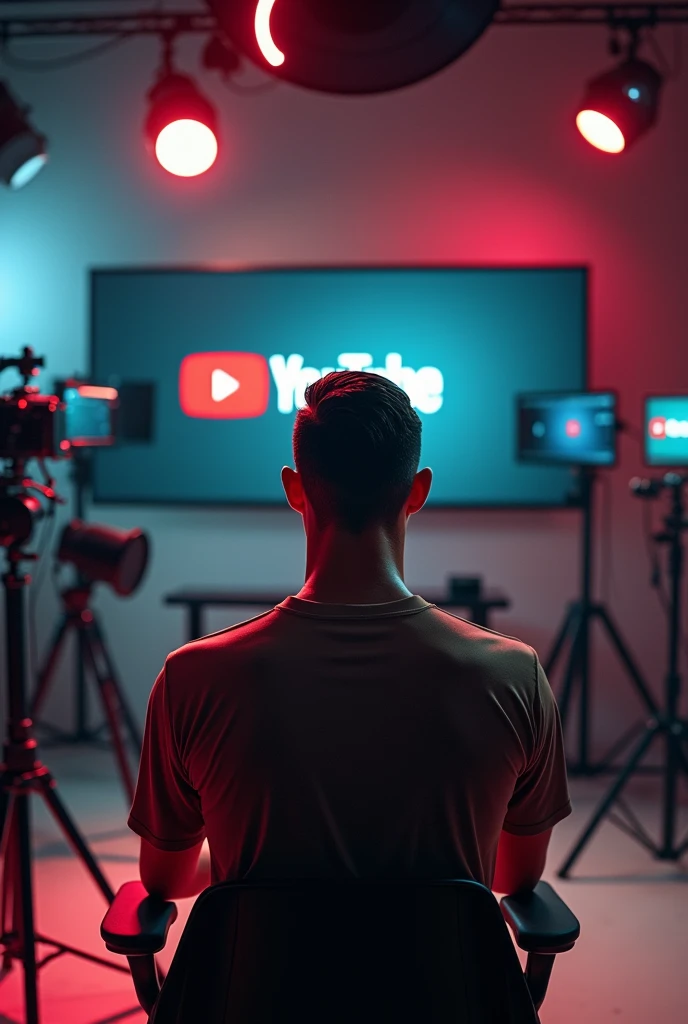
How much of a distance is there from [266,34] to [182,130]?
2.73 metres

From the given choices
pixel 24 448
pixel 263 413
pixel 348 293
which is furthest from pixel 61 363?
pixel 24 448

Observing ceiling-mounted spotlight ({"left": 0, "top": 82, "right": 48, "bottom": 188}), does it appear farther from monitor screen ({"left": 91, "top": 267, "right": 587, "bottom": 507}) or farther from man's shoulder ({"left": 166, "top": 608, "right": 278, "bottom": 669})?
man's shoulder ({"left": 166, "top": 608, "right": 278, "bottom": 669})

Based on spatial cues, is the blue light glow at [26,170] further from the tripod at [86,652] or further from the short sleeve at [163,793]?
the short sleeve at [163,793]

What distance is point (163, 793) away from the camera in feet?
3.74

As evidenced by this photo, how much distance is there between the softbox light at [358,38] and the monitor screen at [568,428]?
2.64 metres

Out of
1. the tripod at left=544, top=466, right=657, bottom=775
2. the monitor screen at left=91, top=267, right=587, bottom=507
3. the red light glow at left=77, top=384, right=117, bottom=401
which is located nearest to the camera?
the red light glow at left=77, top=384, right=117, bottom=401

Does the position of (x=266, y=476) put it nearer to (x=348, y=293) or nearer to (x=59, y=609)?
(x=348, y=293)

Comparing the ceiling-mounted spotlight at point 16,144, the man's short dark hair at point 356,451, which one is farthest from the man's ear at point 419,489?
the ceiling-mounted spotlight at point 16,144

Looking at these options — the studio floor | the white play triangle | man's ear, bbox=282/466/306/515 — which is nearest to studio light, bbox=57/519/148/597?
the studio floor

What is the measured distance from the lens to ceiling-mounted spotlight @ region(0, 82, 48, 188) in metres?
3.71

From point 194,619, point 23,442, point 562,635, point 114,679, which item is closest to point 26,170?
point 194,619

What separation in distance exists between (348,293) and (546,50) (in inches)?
54.1

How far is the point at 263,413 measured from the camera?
167 inches

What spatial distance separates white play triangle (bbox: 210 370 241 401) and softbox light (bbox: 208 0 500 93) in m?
3.06
